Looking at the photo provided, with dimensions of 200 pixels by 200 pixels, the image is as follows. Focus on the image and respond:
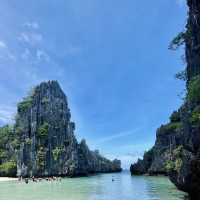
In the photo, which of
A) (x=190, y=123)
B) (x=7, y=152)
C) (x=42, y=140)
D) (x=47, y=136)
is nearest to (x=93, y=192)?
(x=190, y=123)

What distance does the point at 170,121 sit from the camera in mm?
82688

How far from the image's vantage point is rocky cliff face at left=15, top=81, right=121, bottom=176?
282ft

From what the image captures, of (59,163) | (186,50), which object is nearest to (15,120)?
(59,163)

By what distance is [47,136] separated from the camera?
297 ft

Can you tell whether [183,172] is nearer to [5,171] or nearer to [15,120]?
[5,171]

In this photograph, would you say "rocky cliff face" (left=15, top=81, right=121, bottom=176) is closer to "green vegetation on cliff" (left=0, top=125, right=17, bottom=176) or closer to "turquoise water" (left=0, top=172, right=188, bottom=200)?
"green vegetation on cliff" (left=0, top=125, right=17, bottom=176)

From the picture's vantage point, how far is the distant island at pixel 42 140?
8575 centimetres

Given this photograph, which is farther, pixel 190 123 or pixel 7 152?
pixel 7 152

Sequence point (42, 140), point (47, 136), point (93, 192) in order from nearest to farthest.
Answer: point (93, 192) → point (42, 140) → point (47, 136)

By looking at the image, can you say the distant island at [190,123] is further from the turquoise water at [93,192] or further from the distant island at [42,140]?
the distant island at [42,140]

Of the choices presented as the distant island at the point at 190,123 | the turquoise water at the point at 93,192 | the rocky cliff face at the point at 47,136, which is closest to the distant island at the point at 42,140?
the rocky cliff face at the point at 47,136

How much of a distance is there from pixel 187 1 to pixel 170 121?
5842 centimetres

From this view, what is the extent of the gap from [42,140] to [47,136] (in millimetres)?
1646

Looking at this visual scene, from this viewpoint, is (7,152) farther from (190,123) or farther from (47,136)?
(190,123)
